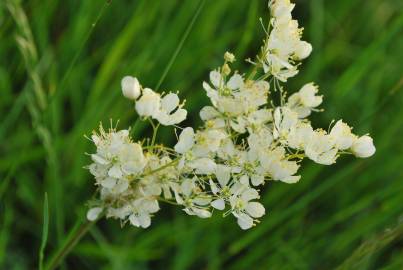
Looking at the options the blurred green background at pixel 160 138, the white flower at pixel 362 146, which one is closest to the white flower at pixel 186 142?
the white flower at pixel 362 146

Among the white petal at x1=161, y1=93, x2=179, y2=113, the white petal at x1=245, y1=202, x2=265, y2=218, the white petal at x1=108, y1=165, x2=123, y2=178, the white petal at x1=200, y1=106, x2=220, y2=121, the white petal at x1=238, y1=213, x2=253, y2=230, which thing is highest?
the white petal at x1=161, y1=93, x2=179, y2=113

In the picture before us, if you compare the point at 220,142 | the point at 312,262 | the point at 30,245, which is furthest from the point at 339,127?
the point at 30,245

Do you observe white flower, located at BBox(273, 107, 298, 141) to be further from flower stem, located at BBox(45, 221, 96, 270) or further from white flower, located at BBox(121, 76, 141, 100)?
flower stem, located at BBox(45, 221, 96, 270)

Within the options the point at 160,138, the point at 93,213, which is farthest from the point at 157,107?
the point at 160,138

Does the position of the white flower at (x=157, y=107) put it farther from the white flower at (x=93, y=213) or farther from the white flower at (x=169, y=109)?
the white flower at (x=93, y=213)

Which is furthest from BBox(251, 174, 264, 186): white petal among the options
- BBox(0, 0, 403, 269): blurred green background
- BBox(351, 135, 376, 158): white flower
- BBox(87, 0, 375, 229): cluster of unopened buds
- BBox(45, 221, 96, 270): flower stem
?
BBox(0, 0, 403, 269): blurred green background

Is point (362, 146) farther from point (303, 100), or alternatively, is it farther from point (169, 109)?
point (169, 109)

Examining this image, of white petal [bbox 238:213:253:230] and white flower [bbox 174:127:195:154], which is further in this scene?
→ white petal [bbox 238:213:253:230]
